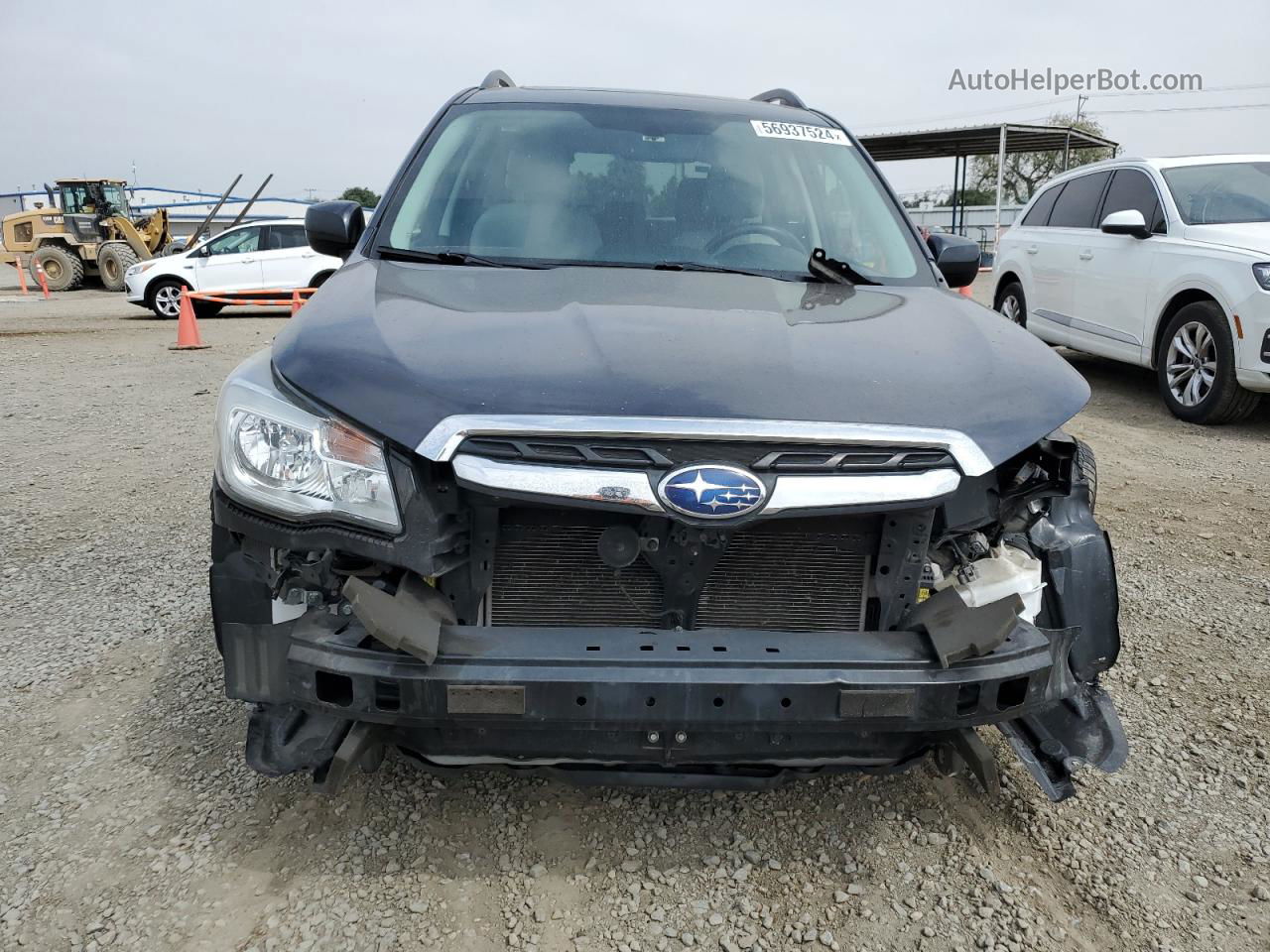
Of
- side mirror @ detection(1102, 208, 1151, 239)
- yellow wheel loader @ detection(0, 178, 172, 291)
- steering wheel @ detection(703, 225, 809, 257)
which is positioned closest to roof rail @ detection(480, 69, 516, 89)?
steering wheel @ detection(703, 225, 809, 257)

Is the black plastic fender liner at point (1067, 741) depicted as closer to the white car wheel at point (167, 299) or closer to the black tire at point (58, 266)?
the white car wheel at point (167, 299)

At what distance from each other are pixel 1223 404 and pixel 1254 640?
3669 mm

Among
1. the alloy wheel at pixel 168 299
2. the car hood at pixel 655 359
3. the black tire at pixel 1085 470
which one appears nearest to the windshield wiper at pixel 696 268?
the car hood at pixel 655 359

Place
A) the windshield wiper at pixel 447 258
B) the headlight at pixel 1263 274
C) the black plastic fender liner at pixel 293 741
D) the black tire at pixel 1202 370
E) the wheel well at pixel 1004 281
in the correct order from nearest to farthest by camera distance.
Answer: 1. the black plastic fender liner at pixel 293 741
2. the windshield wiper at pixel 447 258
3. the headlight at pixel 1263 274
4. the black tire at pixel 1202 370
5. the wheel well at pixel 1004 281

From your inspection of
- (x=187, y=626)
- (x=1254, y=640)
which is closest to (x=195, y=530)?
(x=187, y=626)

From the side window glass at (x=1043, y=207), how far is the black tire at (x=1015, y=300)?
56 cm

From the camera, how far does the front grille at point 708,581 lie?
2.01 meters

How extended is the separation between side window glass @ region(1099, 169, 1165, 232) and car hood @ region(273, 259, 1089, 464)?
5567mm

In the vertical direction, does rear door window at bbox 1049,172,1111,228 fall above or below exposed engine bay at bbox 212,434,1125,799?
above

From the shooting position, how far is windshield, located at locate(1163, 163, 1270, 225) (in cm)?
679

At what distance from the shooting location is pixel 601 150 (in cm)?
321

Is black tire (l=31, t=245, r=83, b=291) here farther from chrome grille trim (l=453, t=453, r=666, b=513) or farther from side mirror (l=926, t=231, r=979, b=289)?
chrome grille trim (l=453, t=453, r=666, b=513)

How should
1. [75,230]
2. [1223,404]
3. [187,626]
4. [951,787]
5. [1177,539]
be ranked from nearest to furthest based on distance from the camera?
[951,787]
[187,626]
[1177,539]
[1223,404]
[75,230]

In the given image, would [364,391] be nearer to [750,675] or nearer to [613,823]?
[750,675]
